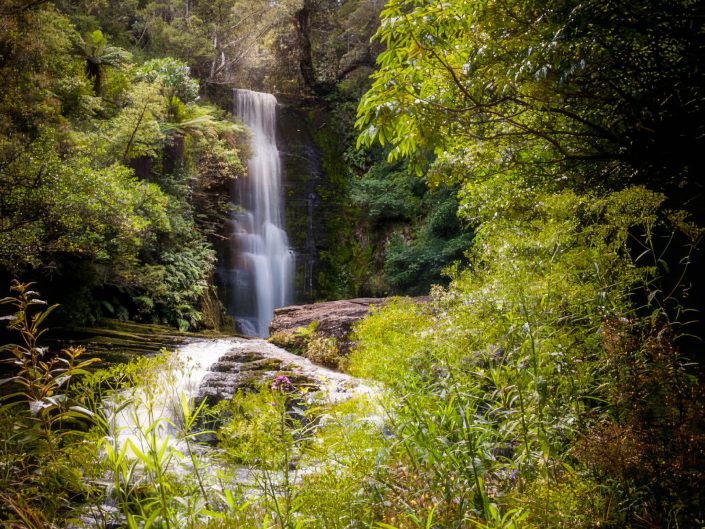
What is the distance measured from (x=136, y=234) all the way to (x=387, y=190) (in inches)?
352

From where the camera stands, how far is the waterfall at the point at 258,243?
47.6 ft

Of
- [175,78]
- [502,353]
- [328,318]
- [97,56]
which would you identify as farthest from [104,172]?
[175,78]

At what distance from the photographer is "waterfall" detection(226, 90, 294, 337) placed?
47.6ft

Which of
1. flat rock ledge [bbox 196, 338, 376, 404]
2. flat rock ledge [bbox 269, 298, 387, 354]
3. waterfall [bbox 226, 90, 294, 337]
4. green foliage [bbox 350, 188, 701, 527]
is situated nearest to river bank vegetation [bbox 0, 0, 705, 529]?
green foliage [bbox 350, 188, 701, 527]

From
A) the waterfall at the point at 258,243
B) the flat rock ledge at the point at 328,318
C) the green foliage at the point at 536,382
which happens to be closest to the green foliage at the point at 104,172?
the waterfall at the point at 258,243

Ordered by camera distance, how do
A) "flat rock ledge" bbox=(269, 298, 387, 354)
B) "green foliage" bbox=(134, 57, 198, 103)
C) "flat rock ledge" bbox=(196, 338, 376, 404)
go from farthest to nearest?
"green foliage" bbox=(134, 57, 198, 103) → "flat rock ledge" bbox=(269, 298, 387, 354) → "flat rock ledge" bbox=(196, 338, 376, 404)

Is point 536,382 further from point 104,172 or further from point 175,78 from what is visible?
point 175,78

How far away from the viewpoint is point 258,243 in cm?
1558

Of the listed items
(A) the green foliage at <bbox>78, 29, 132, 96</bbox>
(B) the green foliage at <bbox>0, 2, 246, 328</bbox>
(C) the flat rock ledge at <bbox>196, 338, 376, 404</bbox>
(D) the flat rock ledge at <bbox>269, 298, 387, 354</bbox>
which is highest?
(A) the green foliage at <bbox>78, 29, 132, 96</bbox>

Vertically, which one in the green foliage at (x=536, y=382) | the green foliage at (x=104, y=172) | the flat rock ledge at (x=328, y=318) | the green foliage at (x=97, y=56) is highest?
the green foliage at (x=97, y=56)

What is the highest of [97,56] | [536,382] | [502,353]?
[97,56]

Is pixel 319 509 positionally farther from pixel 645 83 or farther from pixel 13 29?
pixel 13 29

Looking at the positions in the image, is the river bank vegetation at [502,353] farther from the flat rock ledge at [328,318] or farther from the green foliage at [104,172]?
the flat rock ledge at [328,318]

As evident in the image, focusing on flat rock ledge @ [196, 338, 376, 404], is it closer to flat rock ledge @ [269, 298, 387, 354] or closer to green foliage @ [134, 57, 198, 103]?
flat rock ledge @ [269, 298, 387, 354]
